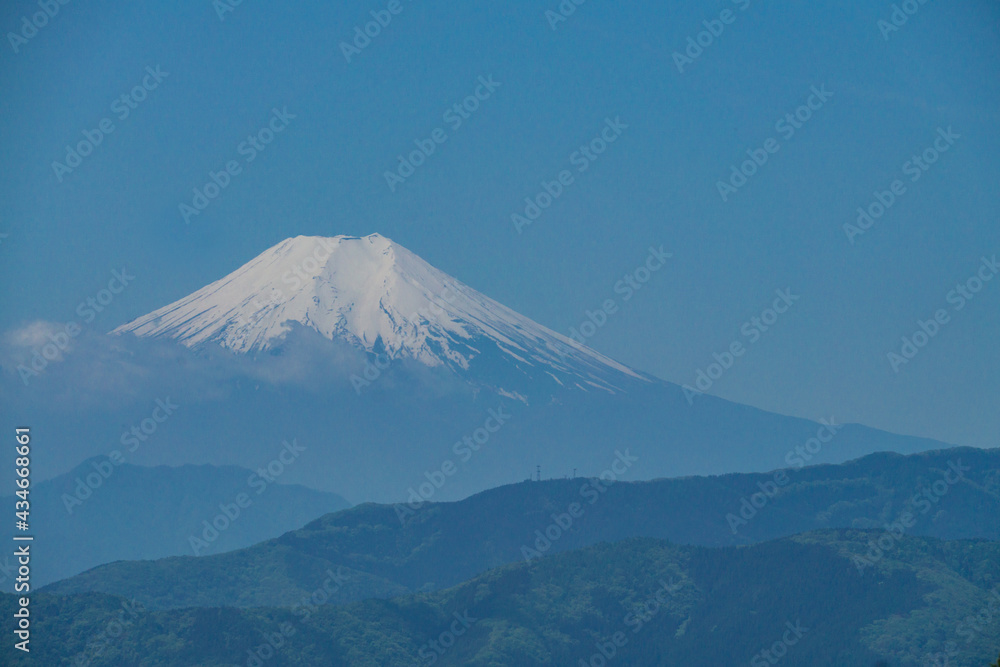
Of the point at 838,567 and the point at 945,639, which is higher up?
the point at 838,567

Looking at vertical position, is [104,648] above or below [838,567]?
below

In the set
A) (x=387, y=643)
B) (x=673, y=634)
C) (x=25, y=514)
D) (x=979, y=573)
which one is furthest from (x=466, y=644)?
(x=25, y=514)

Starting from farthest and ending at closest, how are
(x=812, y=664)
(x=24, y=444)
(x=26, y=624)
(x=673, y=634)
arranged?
(x=673, y=634)
(x=812, y=664)
(x=26, y=624)
(x=24, y=444)

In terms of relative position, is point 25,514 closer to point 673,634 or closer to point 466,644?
point 466,644

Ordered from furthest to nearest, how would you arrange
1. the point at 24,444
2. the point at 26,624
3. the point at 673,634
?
the point at 673,634, the point at 26,624, the point at 24,444

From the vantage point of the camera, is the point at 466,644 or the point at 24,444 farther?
the point at 466,644

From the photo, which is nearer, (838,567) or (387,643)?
(387,643)

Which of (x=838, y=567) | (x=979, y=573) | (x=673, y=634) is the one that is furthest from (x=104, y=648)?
(x=979, y=573)

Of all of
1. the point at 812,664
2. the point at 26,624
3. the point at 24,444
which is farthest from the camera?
the point at 812,664

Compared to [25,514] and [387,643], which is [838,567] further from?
[25,514]
